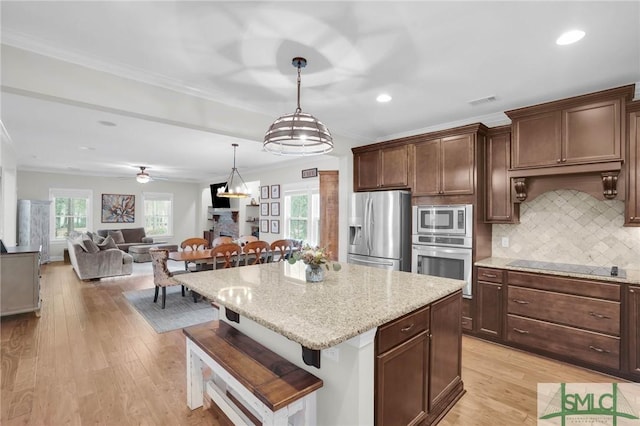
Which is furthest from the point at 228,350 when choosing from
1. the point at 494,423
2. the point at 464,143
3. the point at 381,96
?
the point at 464,143

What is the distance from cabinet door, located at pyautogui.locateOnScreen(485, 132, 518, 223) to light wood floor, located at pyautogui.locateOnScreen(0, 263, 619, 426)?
146cm

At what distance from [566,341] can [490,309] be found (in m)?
0.67

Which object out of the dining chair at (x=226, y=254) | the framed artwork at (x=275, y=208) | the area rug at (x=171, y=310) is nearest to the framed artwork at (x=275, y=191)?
the framed artwork at (x=275, y=208)

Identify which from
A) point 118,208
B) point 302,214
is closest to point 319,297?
point 302,214

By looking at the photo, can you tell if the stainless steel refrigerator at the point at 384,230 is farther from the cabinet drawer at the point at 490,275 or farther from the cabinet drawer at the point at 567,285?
the cabinet drawer at the point at 567,285

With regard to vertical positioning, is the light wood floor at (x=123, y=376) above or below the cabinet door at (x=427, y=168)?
below

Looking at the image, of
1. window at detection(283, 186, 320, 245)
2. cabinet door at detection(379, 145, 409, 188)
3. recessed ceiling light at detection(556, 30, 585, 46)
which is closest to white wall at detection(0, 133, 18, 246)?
window at detection(283, 186, 320, 245)

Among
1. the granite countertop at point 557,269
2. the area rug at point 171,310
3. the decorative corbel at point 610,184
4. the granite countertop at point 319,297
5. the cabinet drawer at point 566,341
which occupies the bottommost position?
the area rug at point 171,310

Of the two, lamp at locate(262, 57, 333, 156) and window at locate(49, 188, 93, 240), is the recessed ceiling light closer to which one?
lamp at locate(262, 57, 333, 156)

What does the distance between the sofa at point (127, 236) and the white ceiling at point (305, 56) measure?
608 centimetres

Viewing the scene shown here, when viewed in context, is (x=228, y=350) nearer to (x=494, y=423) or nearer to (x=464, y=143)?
(x=494, y=423)

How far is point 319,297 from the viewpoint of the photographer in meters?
1.88

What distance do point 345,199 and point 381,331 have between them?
10.9ft

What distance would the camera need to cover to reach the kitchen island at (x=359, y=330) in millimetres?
1481
